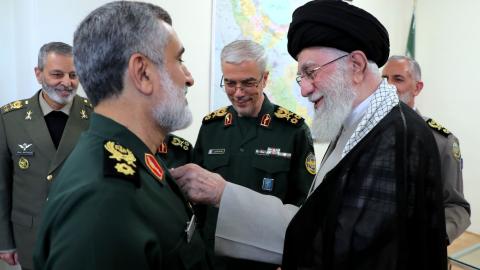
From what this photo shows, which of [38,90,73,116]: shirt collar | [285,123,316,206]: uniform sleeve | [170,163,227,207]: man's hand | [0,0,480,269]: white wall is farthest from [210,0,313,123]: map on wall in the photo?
[170,163,227,207]: man's hand

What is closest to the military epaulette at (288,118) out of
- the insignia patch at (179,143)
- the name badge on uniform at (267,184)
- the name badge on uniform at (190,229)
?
the name badge on uniform at (267,184)

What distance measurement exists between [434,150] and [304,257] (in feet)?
1.51

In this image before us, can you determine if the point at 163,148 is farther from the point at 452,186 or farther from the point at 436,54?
the point at 436,54

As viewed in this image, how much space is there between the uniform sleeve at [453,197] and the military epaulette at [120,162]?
1420 mm

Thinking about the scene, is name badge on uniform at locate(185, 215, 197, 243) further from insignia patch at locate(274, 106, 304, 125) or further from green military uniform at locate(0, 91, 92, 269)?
green military uniform at locate(0, 91, 92, 269)

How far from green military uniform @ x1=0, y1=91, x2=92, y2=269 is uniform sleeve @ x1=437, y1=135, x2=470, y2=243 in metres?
1.86

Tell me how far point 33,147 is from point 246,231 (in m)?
1.36

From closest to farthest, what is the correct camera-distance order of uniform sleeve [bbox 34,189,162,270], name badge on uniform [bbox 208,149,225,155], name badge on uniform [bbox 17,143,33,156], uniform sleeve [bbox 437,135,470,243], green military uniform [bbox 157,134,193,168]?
uniform sleeve [bbox 34,189,162,270], uniform sleeve [bbox 437,135,470,243], green military uniform [bbox 157,134,193,168], name badge on uniform [bbox 208,149,225,155], name badge on uniform [bbox 17,143,33,156]

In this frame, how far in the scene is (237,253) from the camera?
1198 millimetres

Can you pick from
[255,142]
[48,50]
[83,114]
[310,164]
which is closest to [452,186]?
[310,164]

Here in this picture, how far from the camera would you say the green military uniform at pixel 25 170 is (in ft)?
6.30

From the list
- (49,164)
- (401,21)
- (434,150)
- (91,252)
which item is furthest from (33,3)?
(401,21)

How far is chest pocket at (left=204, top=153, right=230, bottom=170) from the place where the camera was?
5.88 ft

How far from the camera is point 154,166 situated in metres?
0.87
